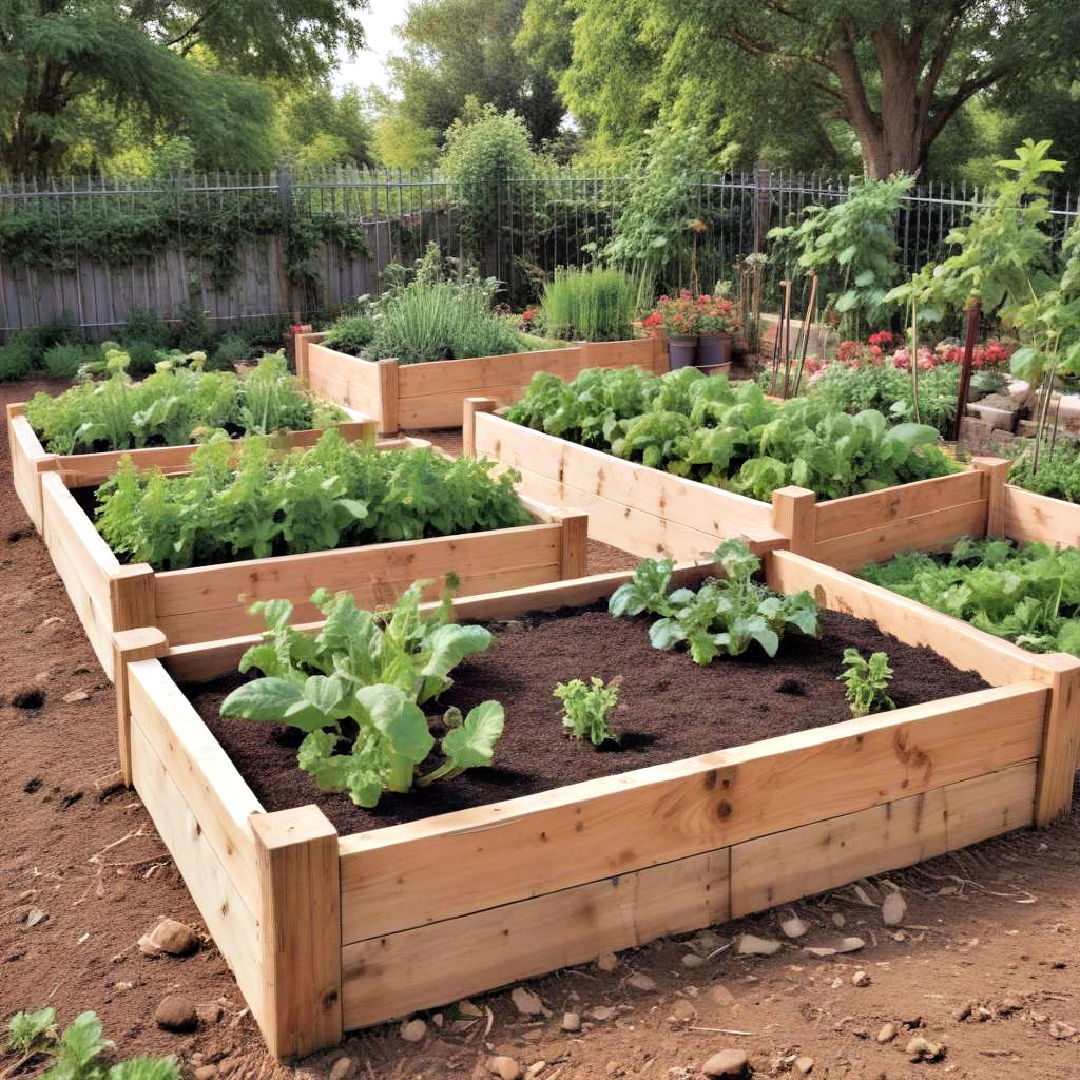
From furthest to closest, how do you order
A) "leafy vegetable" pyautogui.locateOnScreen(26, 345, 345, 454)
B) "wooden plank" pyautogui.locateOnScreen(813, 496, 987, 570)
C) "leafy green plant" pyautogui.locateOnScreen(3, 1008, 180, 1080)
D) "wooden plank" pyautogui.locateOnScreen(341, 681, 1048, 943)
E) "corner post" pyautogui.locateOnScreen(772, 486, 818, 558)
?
"leafy vegetable" pyautogui.locateOnScreen(26, 345, 345, 454)
"wooden plank" pyautogui.locateOnScreen(813, 496, 987, 570)
"corner post" pyautogui.locateOnScreen(772, 486, 818, 558)
"wooden plank" pyautogui.locateOnScreen(341, 681, 1048, 943)
"leafy green plant" pyautogui.locateOnScreen(3, 1008, 180, 1080)

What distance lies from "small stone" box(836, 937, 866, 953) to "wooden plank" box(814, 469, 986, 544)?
2473 mm

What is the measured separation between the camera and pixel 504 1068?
259 centimetres

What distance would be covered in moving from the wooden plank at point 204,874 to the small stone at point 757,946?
1155mm

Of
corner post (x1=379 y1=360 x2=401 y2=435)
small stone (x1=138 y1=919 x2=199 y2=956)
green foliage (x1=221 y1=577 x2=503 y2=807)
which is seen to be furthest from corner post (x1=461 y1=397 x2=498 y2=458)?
small stone (x1=138 y1=919 x2=199 y2=956)

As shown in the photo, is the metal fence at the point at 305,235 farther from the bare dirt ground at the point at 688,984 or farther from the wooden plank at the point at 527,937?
the wooden plank at the point at 527,937

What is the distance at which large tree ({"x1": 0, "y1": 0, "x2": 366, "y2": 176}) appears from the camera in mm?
19688

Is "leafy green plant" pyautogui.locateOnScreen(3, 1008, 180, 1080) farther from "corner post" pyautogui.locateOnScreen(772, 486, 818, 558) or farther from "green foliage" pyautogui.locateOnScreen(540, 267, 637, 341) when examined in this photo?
"green foliage" pyautogui.locateOnScreen(540, 267, 637, 341)

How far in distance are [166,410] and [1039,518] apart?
4.50 m

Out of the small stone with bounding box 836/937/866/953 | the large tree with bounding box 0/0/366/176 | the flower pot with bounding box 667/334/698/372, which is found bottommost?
the small stone with bounding box 836/937/866/953

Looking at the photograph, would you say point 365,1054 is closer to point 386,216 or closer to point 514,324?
point 514,324

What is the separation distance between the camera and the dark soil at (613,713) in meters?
3.17

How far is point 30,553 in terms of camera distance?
647cm

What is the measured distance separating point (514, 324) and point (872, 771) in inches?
330

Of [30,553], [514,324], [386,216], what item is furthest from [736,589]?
[386,216]
